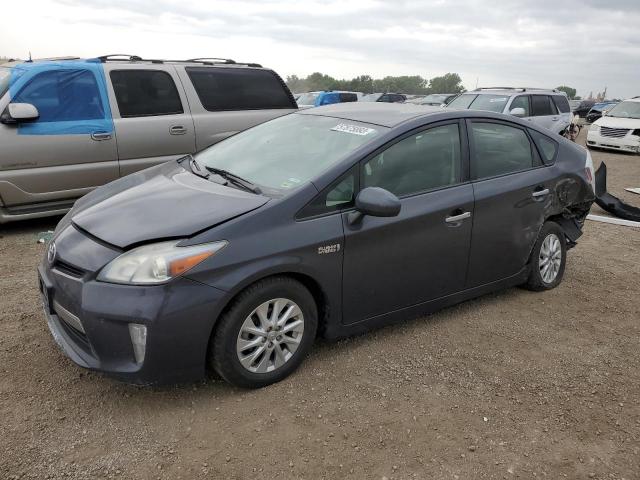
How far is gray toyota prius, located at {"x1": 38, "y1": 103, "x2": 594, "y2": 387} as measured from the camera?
2629mm

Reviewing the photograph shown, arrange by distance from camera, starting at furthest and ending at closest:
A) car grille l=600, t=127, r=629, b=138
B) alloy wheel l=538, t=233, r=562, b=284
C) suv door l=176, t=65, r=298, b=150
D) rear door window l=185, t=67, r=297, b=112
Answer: car grille l=600, t=127, r=629, b=138
rear door window l=185, t=67, r=297, b=112
suv door l=176, t=65, r=298, b=150
alloy wheel l=538, t=233, r=562, b=284

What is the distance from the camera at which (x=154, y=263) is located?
8.54ft

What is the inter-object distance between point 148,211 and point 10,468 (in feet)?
4.54

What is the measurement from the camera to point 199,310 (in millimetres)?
2631

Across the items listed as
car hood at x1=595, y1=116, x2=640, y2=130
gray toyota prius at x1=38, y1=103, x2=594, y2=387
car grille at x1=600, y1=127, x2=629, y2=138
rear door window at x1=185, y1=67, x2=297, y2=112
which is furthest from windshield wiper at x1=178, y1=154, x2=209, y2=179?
car hood at x1=595, y1=116, x2=640, y2=130

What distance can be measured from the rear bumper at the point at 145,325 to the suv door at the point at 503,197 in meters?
2.04

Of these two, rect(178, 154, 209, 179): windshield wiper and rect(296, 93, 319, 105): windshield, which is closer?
rect(178, 154, 209, 179): windshield wiper

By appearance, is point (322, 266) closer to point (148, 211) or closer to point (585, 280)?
point (148, 211)

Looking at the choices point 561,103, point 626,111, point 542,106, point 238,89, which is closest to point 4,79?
point 238,89

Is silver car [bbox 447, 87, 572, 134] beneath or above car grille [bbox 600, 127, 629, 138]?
above

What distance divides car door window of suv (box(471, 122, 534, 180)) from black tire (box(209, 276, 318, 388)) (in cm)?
162

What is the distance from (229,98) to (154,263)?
4.65 m

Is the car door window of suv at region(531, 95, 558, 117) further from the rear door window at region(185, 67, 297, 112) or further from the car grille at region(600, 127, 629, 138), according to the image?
the rear door window at region(185, 67, 297, 112)

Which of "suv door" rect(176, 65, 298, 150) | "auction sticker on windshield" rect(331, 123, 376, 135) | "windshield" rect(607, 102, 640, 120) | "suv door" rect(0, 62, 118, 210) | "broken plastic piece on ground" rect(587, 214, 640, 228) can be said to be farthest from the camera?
"windshield" rect(607, 102, 640, 120)
